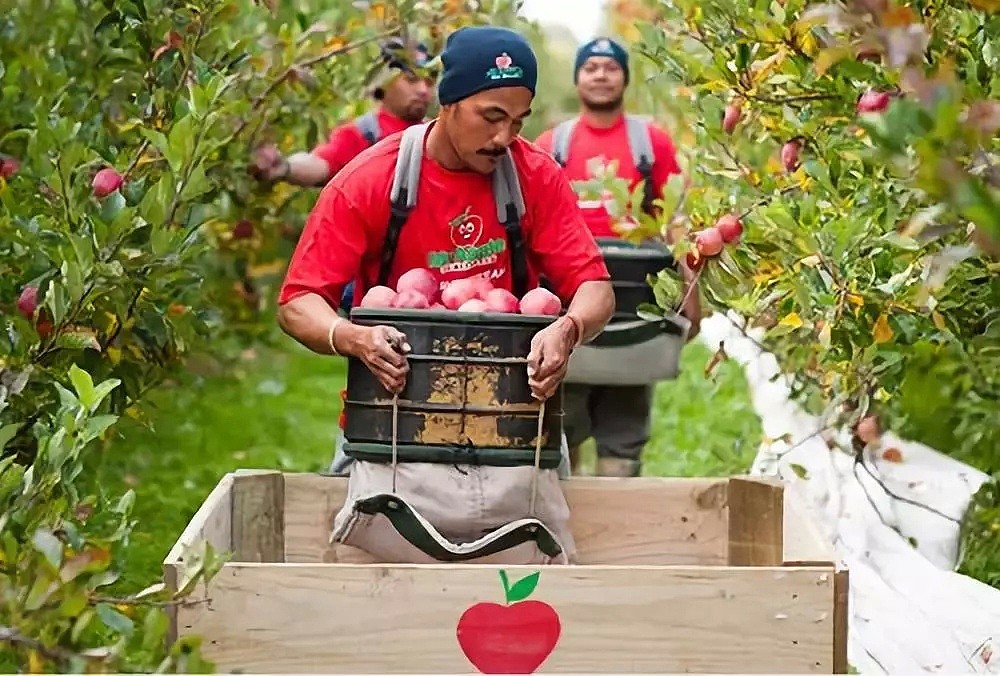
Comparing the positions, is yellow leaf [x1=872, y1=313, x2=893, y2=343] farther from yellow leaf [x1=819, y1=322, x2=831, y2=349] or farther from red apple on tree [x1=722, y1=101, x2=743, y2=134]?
red apple on tree [x1=722, y1=101, x2=743, y2=134]

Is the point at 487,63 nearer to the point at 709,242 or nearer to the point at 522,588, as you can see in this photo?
the point at 709,242

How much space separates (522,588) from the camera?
272 cm

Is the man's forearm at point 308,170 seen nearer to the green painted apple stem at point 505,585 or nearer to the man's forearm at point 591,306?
the man's forearm at point 591,306

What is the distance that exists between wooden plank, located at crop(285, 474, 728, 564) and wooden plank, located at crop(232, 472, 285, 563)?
0.09ft

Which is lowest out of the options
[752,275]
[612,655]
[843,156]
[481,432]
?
[612,655]

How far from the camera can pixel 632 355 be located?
481 cm

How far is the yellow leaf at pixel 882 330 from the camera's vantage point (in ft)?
9.73

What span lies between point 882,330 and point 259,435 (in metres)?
4.74

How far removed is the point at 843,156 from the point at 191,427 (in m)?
4.46

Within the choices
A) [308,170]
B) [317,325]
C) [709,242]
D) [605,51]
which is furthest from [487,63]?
[605,51]

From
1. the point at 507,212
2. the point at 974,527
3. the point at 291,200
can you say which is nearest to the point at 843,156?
the point at 507,212

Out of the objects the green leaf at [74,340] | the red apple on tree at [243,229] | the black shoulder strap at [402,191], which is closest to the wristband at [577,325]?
the black shoulder strap at [402,191]

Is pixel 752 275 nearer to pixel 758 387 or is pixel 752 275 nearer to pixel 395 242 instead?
pixel 395 242

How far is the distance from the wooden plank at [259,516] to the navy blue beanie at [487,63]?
881 millimetres
